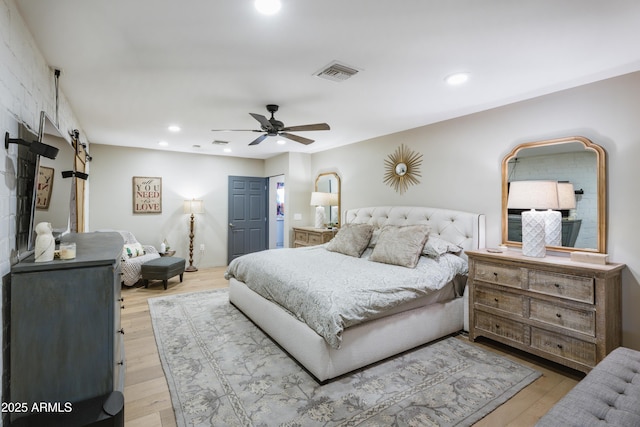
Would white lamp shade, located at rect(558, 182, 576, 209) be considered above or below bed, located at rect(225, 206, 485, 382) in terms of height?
above

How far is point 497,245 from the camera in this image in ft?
10.9

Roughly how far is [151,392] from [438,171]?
367cm

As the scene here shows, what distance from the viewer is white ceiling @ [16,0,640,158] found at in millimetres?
1686

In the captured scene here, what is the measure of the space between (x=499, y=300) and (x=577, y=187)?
1193mm

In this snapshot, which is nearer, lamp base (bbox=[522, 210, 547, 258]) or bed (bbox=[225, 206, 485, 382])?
bed (bbox=[225, 206, 485, 382])

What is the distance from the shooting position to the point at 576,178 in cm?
270

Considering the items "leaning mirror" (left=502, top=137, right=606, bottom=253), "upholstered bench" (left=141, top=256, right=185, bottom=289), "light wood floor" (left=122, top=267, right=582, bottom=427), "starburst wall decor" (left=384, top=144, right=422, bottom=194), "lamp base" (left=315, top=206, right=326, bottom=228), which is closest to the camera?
"light wood floor" (left=122, top=267, right=582, bottom=427)

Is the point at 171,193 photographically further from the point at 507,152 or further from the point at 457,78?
the point at 507,152

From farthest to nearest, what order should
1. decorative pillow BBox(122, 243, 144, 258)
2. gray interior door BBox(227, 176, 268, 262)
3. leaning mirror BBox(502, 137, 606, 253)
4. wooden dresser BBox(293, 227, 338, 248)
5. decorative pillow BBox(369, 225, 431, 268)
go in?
gray interior door BBox(227, 176, 268, 262), wooden dresser BBox(293, 227, 338, 248), decorative pillow BBox(122, 243, 144, 258), decorative pillow BBox(369, 225, 431, 268), leaning mirror BBox(502, 137, 606, 253)

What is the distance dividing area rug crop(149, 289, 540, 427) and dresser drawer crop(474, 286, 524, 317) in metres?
0.42

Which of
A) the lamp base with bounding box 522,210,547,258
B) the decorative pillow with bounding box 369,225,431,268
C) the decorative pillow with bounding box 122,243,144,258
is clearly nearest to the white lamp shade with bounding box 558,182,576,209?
the lamp base with bounding box 522,210,547,258

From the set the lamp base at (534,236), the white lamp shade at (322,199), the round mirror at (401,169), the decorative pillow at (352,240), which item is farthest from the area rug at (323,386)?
the white lamp shade at (322,199)

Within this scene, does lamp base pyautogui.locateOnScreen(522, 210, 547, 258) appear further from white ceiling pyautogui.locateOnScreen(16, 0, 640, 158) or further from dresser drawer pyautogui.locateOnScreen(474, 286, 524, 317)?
white ceiling pyautogui.locateOnScreen(16, 0, 640, 158)

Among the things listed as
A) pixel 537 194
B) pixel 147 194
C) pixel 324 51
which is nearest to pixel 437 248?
pixel 537 194
